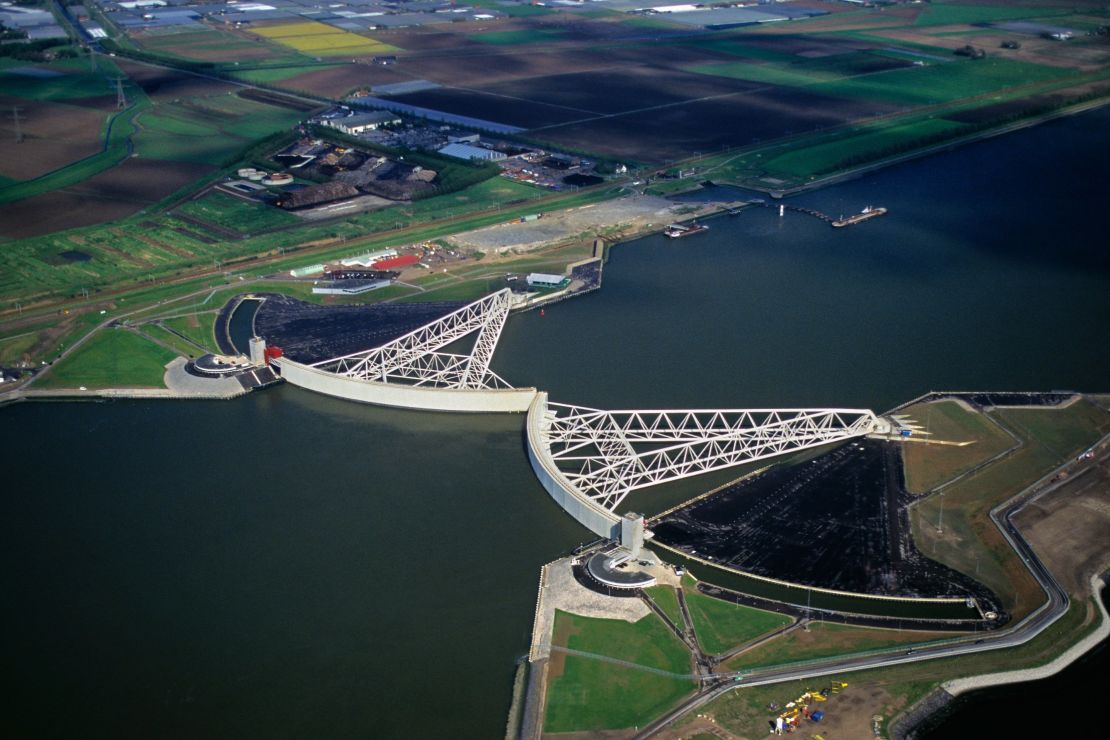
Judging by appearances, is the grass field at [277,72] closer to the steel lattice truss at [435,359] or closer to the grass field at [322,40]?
the grass field at [322,40]

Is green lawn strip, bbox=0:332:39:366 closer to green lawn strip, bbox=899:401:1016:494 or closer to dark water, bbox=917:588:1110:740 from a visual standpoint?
green lawn strip, bbox=899:401:1016:494

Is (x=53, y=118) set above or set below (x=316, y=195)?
above

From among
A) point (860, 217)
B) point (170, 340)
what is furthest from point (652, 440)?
point (860, 217)

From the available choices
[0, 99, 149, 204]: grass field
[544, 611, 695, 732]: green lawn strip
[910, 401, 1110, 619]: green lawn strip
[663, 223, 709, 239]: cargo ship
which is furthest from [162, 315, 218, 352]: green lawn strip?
[910, 401, 1110, 619]: green lawn strip

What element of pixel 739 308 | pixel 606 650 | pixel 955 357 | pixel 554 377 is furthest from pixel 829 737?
pixel 739 308

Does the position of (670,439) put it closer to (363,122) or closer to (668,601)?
(668,601)

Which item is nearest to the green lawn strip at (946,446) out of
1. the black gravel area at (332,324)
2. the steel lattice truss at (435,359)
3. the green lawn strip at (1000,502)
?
the green lawn strip at (1000,502)
